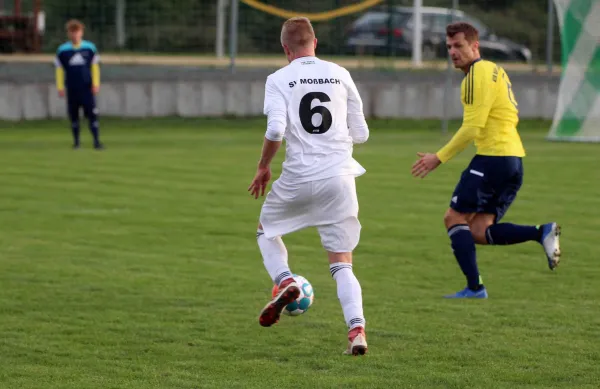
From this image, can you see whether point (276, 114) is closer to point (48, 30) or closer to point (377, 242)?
point (377, 242)

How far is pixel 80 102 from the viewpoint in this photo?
64.9 ft

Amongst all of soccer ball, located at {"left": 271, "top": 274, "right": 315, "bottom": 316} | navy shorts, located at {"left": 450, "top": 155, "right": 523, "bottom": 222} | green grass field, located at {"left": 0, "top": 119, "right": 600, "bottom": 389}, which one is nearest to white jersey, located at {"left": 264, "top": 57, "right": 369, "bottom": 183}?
soccer ball, located at {"left": 271, "top": 274, "right": 315, "bottom": 316}

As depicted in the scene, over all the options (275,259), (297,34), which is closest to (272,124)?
(297,34)

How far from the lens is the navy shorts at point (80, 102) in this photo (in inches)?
773

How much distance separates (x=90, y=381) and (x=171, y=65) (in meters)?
18.6

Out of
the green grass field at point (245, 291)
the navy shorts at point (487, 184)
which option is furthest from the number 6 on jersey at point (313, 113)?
A: the navy shorts at point (487, 184)

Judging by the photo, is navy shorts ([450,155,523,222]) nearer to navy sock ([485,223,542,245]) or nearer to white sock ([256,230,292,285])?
navy sock ([485,223,542,245])

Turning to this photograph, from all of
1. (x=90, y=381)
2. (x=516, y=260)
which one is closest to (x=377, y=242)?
(x=516, y=260)

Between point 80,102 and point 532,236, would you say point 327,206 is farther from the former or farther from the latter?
point 80,102

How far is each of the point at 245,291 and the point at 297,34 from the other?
8.12 ft

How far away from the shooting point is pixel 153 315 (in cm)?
757

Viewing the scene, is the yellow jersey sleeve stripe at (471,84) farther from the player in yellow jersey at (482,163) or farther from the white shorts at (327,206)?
the white shorts at (327,206)

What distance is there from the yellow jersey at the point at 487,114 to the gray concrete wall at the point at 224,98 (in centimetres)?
1483

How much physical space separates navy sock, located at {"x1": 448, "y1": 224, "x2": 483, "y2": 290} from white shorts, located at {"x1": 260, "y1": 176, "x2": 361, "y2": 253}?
1.80 meters
